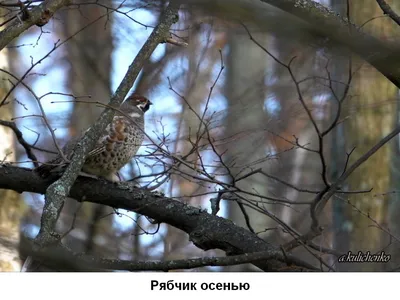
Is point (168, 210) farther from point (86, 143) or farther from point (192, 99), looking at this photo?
point (192, 99)

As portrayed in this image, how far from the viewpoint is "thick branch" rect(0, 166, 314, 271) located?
4660 millimetres

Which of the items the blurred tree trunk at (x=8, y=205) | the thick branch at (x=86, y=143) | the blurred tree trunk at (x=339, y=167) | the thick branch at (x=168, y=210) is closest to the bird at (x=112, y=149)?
the thick branch at (x=168, y=210)

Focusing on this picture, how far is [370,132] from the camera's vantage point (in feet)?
24.2

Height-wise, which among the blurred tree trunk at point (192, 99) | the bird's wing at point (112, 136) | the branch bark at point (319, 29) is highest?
the blurred tree trunk at point (192, 99)

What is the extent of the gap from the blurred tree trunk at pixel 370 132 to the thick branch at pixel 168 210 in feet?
7.64

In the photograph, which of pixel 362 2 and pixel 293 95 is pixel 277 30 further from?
pixel 293 95

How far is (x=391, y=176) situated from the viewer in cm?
714

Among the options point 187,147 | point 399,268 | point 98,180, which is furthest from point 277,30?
point 187,147

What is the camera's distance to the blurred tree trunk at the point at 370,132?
269 inches

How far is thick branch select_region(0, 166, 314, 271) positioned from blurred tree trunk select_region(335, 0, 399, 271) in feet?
7.64

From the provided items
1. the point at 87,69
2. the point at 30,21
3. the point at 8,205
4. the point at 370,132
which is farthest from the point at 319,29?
the point at 87,69

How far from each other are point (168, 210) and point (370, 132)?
321cm

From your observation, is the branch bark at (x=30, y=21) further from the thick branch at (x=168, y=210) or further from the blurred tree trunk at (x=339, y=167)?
the blurred tree trunk at (x=339, y=167)

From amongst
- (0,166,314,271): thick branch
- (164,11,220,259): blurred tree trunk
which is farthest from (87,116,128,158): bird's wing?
(164,11,220,259): blurred tree trunk
